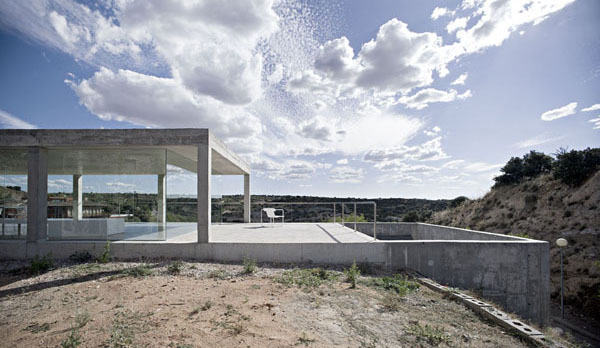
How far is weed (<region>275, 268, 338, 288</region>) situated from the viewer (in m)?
4.96

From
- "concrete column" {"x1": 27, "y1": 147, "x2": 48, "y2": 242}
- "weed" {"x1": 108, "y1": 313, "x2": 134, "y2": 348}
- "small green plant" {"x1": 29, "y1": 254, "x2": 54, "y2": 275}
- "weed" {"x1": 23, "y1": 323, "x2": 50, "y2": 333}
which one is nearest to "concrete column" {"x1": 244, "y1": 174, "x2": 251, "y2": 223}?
"concrete column" {"x1": 27, "y1": 147, "x2": 48, "y2": 242}

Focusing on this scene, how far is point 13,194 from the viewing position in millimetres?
7148

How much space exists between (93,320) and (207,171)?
364 centimetres

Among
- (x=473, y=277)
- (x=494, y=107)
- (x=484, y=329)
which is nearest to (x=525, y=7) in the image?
(x=494, y=107)

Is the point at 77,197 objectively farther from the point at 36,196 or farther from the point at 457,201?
the point at 457,201

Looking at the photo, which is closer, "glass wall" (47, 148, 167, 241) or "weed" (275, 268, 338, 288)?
"weed" (275, 268, 338, 288)

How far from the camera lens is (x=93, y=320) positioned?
11.2 ft

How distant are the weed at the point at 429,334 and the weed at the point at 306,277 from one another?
74.9 inches

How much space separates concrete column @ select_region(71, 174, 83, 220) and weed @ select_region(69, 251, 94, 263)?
3.55 ft

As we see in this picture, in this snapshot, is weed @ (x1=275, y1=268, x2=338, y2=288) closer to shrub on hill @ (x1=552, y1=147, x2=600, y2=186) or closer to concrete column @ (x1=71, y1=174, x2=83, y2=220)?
concrete column @ (x1=71, y1=174, x2=83, y2=220)

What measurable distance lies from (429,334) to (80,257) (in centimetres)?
728

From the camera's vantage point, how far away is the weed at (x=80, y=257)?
6414 millimetres

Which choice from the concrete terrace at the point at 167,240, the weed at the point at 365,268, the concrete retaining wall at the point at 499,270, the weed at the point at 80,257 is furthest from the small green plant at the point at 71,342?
the concrete retaining wall at the point at 499,270

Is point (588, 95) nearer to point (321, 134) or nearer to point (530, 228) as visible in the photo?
point (530, 228)
